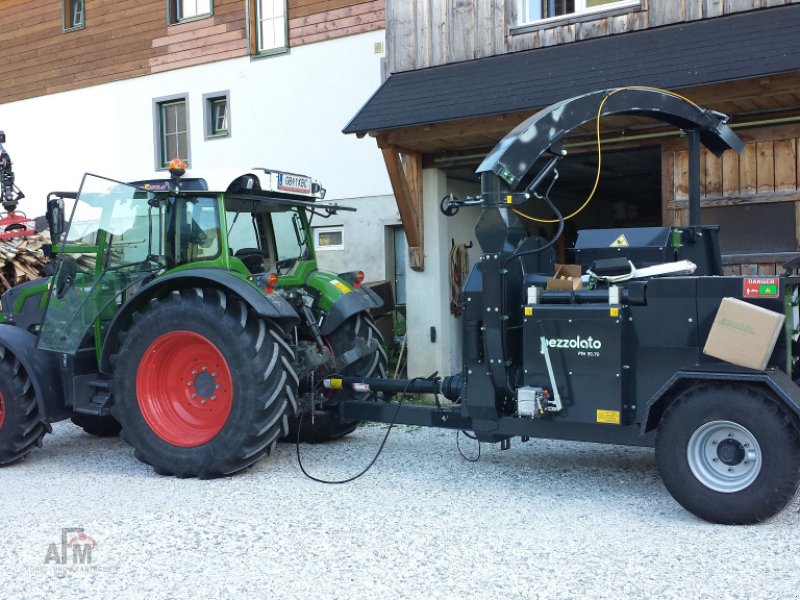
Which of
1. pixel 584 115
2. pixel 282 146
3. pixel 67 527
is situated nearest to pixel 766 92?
pixel 584 115

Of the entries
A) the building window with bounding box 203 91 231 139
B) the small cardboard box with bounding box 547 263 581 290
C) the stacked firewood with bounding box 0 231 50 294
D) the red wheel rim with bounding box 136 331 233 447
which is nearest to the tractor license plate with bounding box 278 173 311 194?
the red wheel rim with bounding box 136 331 233 447

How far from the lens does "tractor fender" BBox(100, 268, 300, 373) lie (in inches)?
237

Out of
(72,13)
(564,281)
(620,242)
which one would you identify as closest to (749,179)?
(620,242)

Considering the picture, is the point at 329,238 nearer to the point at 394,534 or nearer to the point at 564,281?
the point at 564,281

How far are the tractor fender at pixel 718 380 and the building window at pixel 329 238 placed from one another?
23.6 feet

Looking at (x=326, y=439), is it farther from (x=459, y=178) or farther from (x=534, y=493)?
(x=459, y=178)

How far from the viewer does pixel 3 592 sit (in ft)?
13.1

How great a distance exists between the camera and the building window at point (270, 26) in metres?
12.4

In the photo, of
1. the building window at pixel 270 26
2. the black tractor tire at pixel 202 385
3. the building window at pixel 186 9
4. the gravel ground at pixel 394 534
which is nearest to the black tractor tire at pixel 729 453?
the gravel ground at pixel 394 534

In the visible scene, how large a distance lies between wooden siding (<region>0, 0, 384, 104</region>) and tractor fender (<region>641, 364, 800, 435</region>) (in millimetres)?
7779

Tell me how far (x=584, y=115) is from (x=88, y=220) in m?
3.84

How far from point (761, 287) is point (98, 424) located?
19.0ft

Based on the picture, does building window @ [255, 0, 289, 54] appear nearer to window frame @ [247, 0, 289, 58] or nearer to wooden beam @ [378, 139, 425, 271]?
window frame @ [247, 0, 289, 58]

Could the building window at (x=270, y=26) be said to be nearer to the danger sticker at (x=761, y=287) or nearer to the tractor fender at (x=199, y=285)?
the tractor fender at (x=199, y=285)
